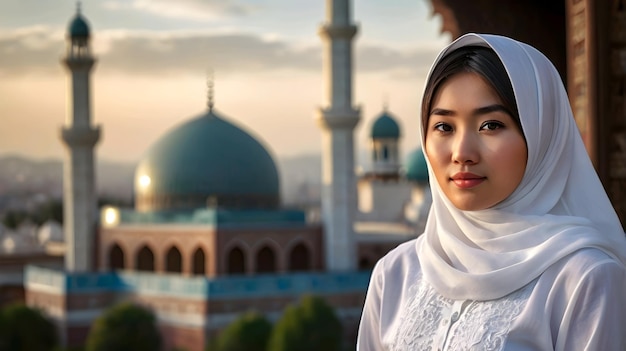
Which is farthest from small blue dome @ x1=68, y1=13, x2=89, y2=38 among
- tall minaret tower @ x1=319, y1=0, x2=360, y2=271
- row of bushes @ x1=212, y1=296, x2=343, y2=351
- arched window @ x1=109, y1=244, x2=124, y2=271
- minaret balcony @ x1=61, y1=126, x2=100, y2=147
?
row of bushes @ x1=212, y1=296, x2=343, y2=351

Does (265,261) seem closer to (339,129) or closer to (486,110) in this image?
(339,129)

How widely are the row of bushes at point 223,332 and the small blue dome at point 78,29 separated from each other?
16.4 ft

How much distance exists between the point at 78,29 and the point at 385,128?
8.82 m

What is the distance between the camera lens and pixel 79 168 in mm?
14500

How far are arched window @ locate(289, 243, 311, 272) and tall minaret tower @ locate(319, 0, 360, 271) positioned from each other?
1.46 ft

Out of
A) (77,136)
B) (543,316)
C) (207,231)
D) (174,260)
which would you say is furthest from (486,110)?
(77,136)

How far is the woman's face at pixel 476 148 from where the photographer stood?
1.11 meters

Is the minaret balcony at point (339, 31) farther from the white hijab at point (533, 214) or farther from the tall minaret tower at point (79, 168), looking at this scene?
the white hijab at point (533, 214)

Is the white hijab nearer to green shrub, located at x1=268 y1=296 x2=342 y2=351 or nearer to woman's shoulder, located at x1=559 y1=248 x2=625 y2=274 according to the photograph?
woman's shoulder, located at x1=559 y1=248 x2=625 y2=274

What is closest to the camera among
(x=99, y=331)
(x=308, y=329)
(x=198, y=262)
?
(x=308, y=329)

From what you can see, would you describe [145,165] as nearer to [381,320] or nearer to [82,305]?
[82,305]

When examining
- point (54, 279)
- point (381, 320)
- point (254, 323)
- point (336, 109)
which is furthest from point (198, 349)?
point (381, 320)

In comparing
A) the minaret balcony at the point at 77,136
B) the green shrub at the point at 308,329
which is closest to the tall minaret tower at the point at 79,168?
the minaret balcony at the point at 77,136

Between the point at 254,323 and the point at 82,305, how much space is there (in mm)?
4096
